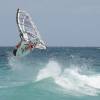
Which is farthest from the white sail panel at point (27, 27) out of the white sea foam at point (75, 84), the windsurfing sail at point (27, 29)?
the white sea foam at point (75, 84)

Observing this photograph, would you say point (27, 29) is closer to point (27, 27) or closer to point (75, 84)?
point (27, 27)

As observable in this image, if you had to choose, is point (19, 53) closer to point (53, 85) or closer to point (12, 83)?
point (53, 85)

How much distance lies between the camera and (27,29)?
22.7 meters

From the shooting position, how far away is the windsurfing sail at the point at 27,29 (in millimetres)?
22170

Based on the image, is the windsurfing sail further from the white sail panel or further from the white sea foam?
the white sea foam

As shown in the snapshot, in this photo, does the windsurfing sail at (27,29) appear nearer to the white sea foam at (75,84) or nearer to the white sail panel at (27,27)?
the white sail panel at (27,27)

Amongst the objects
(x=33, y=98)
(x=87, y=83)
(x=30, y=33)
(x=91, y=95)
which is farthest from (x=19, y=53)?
(x=87, y=83)

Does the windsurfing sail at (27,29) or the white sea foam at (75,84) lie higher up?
the windsurfing sail at (27,29)

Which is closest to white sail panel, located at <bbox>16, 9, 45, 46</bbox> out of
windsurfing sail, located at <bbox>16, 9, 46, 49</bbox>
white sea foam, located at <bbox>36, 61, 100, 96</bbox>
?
windsurfing sail, located at <bbox>16, 9, 46, 49</bbox>

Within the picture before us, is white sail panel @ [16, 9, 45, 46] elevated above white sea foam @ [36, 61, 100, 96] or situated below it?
above

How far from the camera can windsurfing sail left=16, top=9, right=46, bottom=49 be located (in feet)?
72.7

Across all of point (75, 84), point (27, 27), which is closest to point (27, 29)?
point (27, 27)

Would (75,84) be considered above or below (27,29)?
below

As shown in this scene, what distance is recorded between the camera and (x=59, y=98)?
2488 centimetres
